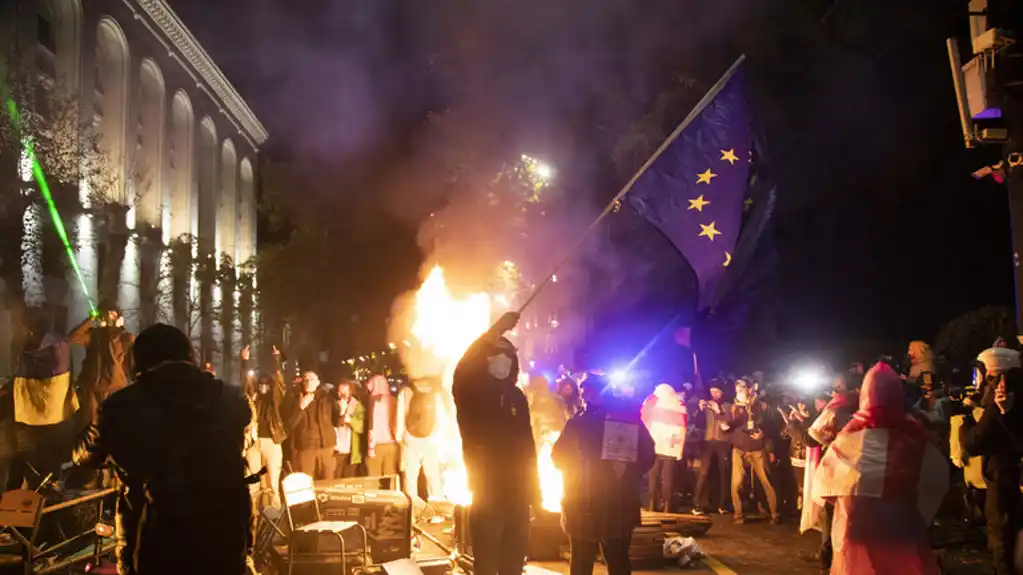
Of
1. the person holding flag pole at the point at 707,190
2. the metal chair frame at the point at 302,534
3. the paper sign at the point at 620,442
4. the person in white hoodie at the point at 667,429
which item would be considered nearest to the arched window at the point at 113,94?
the person in white hoodie at the point at 667,429

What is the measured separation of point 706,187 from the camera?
7852 millimetres

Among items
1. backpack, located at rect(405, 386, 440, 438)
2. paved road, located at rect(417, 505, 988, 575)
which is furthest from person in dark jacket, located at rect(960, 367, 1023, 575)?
backpack, located at rect(405, 386, 440, 438)

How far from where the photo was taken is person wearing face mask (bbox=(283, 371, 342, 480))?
36.5ft

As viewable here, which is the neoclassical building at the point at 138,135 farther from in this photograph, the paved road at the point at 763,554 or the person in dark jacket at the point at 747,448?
the paved road at the point at 763,554

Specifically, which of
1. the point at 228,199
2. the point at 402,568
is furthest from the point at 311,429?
the point at 228,199

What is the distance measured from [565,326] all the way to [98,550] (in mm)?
26101

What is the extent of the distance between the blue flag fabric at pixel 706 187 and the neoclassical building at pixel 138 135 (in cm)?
1636

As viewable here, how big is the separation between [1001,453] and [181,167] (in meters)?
34.5

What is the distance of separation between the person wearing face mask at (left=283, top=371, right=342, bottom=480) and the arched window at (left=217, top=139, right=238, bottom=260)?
3419 cm

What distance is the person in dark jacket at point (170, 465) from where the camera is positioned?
3654 millimetres

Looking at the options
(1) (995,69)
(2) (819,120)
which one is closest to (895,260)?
(2) (819,120)

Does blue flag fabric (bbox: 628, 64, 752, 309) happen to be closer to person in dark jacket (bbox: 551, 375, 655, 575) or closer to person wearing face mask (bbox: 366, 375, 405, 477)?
person in dark jacket (bbox: 551, 375, 655, 575)

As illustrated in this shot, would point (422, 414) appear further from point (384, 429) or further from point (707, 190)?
point (707, 190)

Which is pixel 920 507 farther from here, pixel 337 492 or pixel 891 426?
pixel 337 492
